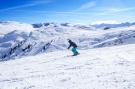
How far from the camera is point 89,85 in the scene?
515 inches

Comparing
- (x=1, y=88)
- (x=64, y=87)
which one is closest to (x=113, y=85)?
(x=64, y=87)

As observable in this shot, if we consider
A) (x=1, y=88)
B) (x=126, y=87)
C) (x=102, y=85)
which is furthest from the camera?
(x=1, y=88)

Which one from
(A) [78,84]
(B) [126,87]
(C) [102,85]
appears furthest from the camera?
(A) [78,84]

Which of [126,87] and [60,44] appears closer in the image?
[126,87]

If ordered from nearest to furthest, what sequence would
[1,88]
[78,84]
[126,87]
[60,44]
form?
1. [126,87]
2. [78,84]
3. [1,88]
4. [60,44]

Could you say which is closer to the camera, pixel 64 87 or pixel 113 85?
pixel 113 85

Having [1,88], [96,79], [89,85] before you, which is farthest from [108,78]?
[1,88]

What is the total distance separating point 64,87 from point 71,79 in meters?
1.87

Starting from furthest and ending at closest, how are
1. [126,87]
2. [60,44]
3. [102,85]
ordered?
[60,44], [102,85], [126,87]

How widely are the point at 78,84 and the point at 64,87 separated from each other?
34.6 inches

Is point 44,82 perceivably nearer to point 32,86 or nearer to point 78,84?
point 32,86

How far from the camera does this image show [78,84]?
1352 cm

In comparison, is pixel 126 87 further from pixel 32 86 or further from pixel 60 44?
pixel 60 44

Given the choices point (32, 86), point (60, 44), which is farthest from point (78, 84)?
point (60, 44)
